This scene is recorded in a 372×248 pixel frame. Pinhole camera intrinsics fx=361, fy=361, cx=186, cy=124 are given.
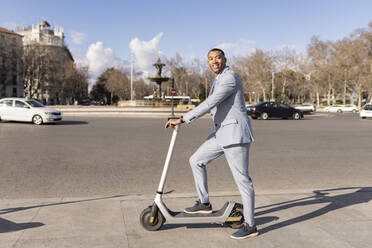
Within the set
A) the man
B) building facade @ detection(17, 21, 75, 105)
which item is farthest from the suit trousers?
building facade @ detection(17, 21, 75, 105)

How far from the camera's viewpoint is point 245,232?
3.53 metres

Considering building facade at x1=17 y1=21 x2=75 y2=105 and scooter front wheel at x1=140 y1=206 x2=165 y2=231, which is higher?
building facade at x1=17 y1=21 x2=75 y2=105

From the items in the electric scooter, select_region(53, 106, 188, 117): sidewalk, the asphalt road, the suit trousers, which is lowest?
the asphalt road

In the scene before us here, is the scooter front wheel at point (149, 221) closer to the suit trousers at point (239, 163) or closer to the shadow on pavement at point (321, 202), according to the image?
the suit trousers at point (239, 163)

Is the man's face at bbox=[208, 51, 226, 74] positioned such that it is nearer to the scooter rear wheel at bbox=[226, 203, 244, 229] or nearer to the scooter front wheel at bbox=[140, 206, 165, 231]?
the scooter rear wheel at bbox=[226, 203, 244, 229]

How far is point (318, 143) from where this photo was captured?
12047mm

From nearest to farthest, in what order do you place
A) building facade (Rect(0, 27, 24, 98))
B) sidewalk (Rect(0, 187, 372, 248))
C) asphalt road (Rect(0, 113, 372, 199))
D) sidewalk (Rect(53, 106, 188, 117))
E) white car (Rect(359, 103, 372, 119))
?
sidewalk (Rect(0, 187, 372, 248)) < asphalt road (Rect(0, 113, 372, 199)) < white car (Rect(359, 103, 372, 119)) < sidewalk (Rect(53, 106, 188, 117)) < building facade (Rect(0, 27, 24, 98))

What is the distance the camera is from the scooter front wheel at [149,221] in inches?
144

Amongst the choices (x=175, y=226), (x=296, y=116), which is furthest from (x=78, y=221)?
(x=296, y=116)

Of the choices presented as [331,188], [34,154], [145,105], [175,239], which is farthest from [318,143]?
[145,105]

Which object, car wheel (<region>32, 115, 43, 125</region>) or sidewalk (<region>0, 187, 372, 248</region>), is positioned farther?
car wheel (<region>32, 115, 43, 125</region>)

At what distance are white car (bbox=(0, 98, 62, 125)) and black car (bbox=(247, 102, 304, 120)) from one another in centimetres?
1513

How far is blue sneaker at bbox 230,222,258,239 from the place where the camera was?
3.50m

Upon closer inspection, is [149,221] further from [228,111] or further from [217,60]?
[217,60]
